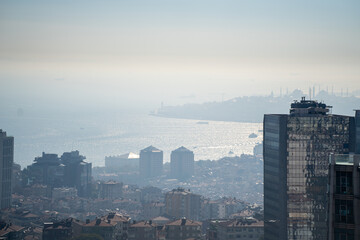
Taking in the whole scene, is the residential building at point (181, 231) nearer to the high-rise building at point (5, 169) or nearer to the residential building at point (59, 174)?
the high-rise building at point (5, 169)

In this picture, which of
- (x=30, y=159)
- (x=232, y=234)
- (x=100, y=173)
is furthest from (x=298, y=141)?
(x=30, y=159)

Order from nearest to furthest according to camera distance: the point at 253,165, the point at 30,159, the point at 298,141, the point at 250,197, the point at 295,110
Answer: the point at 298,141 < the point at 295,110 < the point at 250,197 < the point at 253,165 < the point at 30,159

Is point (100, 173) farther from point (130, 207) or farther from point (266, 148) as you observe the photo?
point (266, 148)

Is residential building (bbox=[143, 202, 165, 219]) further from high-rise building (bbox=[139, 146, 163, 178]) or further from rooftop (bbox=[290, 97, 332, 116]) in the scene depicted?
high-rise building (bbox=[139, 146, 163, 178])

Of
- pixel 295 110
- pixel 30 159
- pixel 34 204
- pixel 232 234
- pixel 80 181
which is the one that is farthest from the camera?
pixel 30 159

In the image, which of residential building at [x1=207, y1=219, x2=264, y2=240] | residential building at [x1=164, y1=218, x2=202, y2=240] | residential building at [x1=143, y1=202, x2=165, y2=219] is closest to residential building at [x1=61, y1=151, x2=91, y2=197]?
residential building at [x1=143, y1=202, x2=165, y2=219]

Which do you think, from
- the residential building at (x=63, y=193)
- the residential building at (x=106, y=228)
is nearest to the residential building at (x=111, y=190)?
the residential building at (x=63, y=193)
